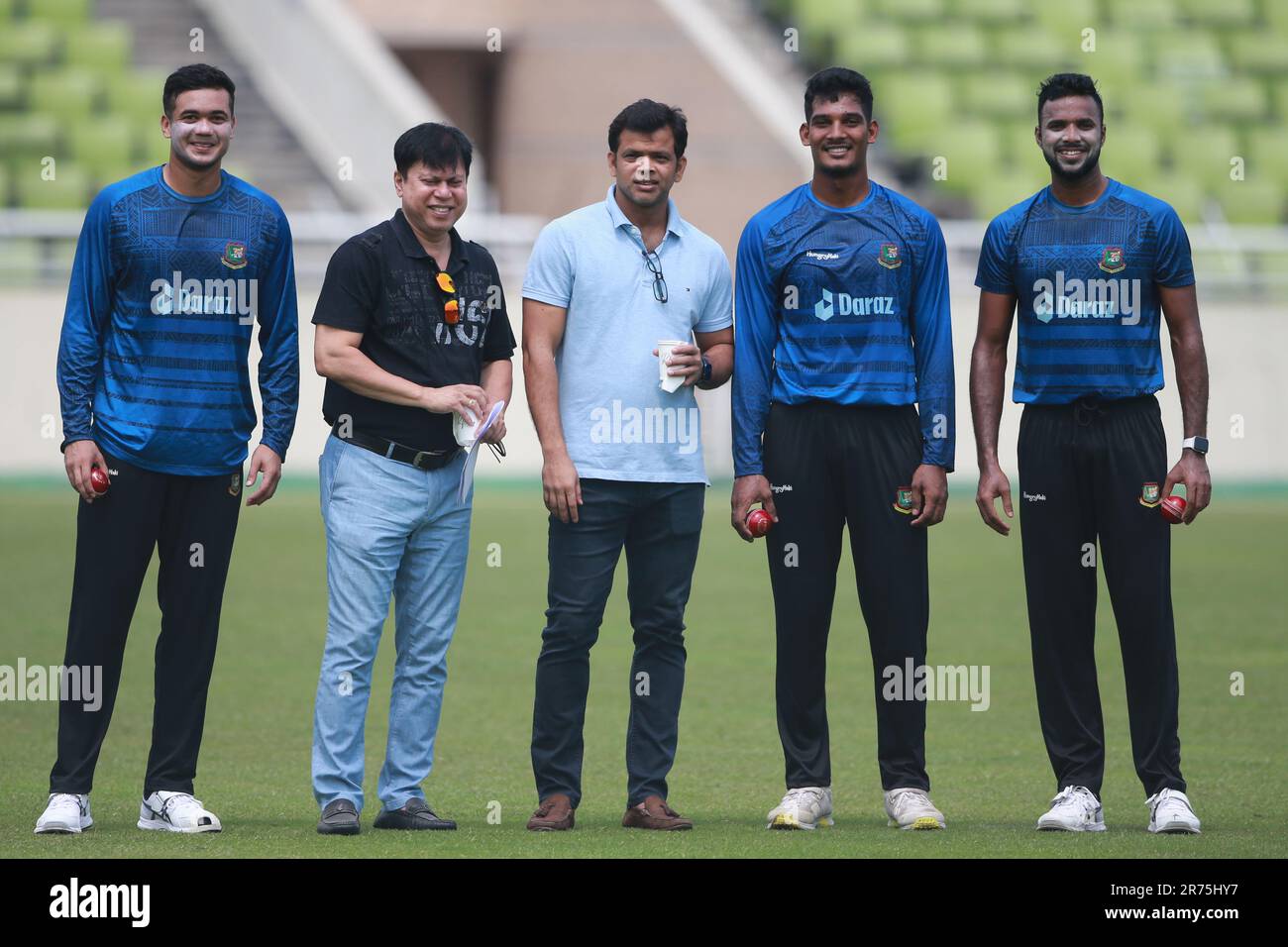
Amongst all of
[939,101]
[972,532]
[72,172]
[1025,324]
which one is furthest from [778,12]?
[1025,324]

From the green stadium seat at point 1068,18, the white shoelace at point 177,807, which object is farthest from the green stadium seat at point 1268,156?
the white shoelace at point 177,807

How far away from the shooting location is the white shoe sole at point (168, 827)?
5.62m

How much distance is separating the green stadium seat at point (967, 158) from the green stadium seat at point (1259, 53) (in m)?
4.00

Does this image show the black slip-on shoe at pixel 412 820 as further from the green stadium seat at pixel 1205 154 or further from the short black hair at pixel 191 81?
the green stadium seat at pixel 1205 154

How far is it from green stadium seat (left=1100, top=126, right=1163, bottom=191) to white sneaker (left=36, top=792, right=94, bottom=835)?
18900mm

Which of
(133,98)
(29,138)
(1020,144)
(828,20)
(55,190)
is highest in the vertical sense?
(828,20)

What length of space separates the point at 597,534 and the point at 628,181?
1.04 m

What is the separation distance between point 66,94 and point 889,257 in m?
18.1

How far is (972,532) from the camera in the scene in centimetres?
1550

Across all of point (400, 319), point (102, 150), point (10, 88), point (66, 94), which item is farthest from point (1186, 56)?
point (400, 319)

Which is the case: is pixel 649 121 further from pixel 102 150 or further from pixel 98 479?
pixel 102 150

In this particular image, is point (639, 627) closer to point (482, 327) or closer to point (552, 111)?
point (482, 327)

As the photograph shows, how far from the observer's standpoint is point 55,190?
21156 millimetres

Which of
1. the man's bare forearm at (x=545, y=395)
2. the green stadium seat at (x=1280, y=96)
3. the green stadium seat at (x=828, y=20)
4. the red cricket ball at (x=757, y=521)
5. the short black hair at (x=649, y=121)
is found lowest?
the red cricket ball at (x=757, y=521)
